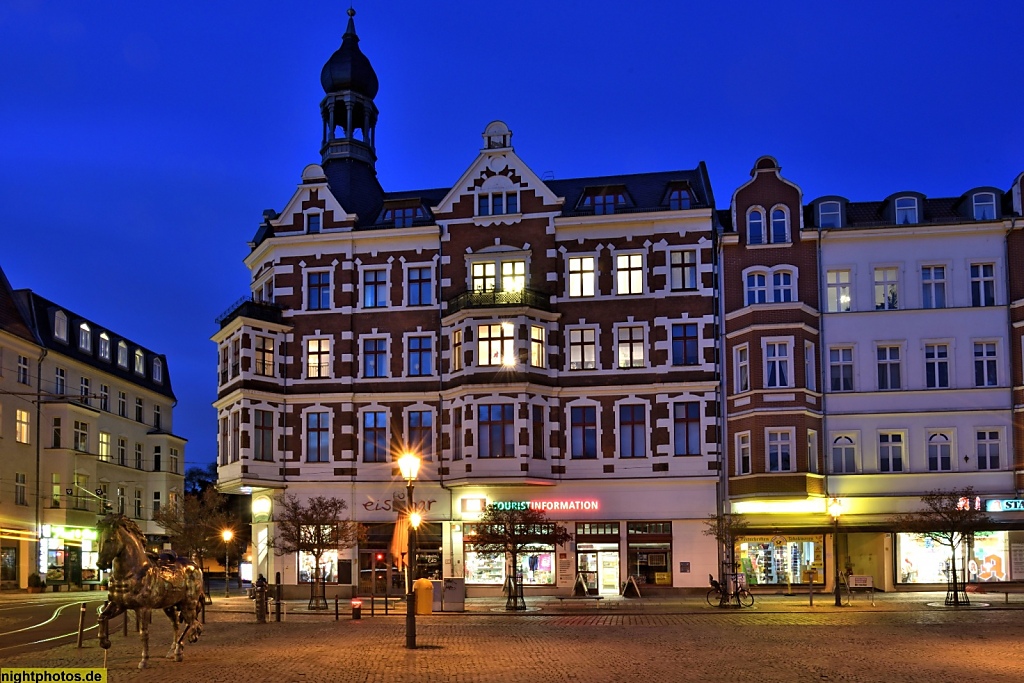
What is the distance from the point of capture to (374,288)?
2163 inches

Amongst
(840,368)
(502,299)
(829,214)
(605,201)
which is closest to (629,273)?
(605,201)

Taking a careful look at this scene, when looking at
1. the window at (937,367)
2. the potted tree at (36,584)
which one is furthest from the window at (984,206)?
the potted tree at (36,584)

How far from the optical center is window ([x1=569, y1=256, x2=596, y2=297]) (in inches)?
2083

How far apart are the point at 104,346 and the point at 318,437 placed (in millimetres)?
31019

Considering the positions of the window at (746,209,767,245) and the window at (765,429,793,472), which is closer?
the window at (765,429,793,472)

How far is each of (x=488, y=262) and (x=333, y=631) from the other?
24361mm

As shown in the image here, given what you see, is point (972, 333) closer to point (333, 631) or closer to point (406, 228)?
point (406, 228)

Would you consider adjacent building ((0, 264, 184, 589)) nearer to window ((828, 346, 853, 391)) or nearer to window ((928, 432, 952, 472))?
window ((828, 346, 853, 391))

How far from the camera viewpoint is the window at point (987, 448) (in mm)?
49594

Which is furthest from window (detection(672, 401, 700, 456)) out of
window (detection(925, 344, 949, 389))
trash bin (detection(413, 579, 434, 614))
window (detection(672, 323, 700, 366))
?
trash bin (detection(413, 579, 434, 614))

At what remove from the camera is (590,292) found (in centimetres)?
5288

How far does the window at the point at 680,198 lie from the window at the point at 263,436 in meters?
20.5

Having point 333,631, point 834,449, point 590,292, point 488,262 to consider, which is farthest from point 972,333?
point 333,631

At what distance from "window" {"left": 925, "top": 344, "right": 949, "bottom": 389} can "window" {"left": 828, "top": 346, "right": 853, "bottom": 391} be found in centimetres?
315
